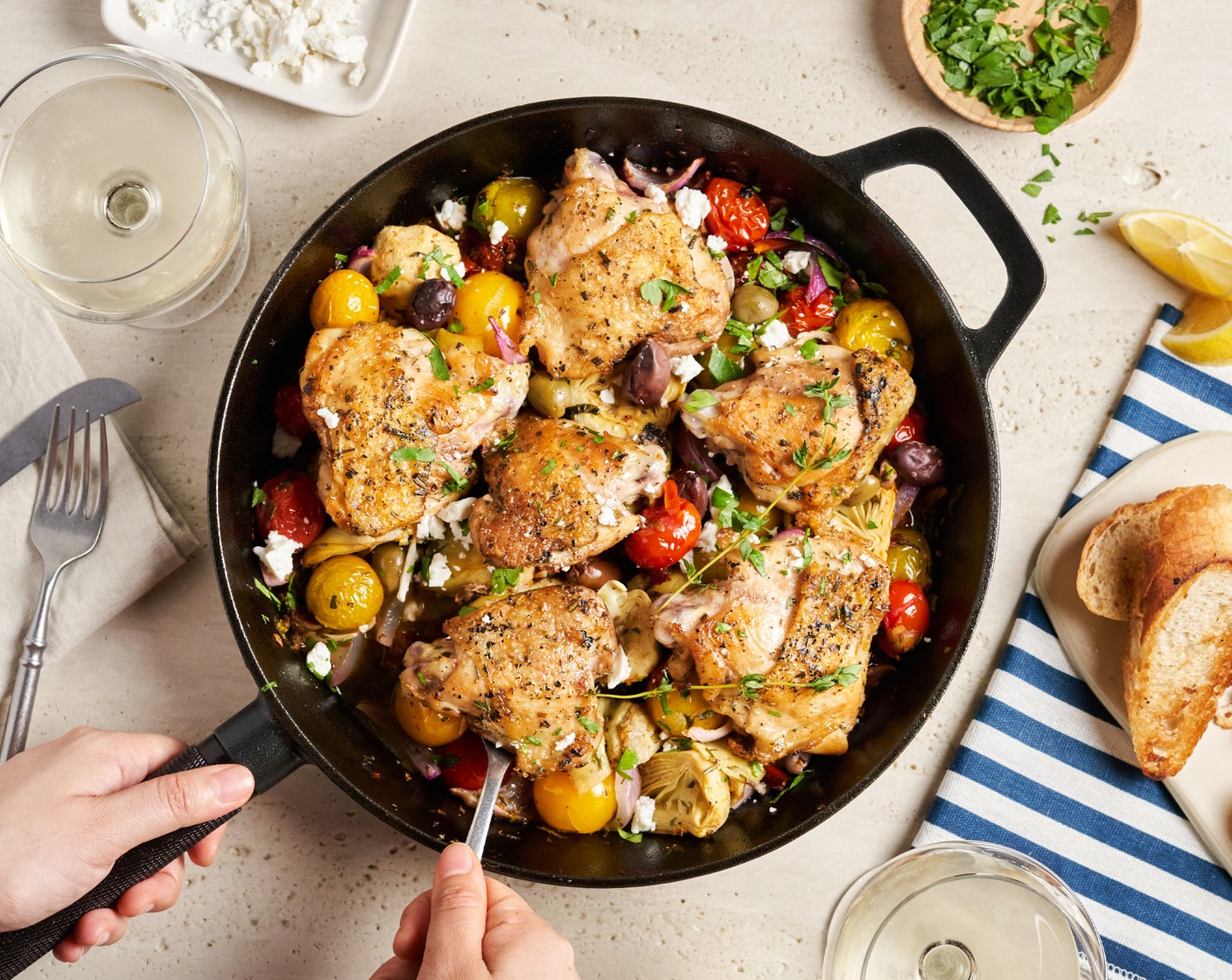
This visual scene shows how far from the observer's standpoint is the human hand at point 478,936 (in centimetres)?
255

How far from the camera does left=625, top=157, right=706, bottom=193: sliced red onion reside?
340 centimetres

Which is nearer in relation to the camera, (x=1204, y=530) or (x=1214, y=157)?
(x=1204, y=530)

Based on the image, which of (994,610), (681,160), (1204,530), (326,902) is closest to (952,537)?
(994,610)

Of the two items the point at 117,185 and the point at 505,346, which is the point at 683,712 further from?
the point at 117,185

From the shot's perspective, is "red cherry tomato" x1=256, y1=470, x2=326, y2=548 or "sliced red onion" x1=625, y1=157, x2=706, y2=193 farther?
"sliced red onion" x1=625, y1=157, x2=706, y2=193

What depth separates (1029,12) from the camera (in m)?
3.61

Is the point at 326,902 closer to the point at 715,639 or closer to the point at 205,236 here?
the point at 715,639

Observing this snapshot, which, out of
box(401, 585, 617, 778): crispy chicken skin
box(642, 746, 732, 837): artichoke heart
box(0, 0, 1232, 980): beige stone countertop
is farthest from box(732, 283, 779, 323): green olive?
box(642, 746, 732, 837): artichoke heart

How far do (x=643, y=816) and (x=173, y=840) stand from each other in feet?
4.79

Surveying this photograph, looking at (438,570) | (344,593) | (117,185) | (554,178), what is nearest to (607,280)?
(554,178)

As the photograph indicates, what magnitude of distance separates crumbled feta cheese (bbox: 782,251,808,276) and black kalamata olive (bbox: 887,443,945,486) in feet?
2.39

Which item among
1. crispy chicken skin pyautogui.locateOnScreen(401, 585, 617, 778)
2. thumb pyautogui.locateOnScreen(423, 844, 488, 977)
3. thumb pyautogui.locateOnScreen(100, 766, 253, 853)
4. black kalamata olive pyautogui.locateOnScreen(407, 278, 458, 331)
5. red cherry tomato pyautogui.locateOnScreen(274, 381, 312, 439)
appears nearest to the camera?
thumb pyautogui.locateOnScreen(423, 844, 488, 977)

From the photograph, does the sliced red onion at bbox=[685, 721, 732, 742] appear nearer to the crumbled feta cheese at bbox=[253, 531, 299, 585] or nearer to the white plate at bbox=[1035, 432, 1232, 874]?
the white plate at bbox=[1035, 432, 1232, 874]

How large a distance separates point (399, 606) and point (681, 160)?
6.21 feet
